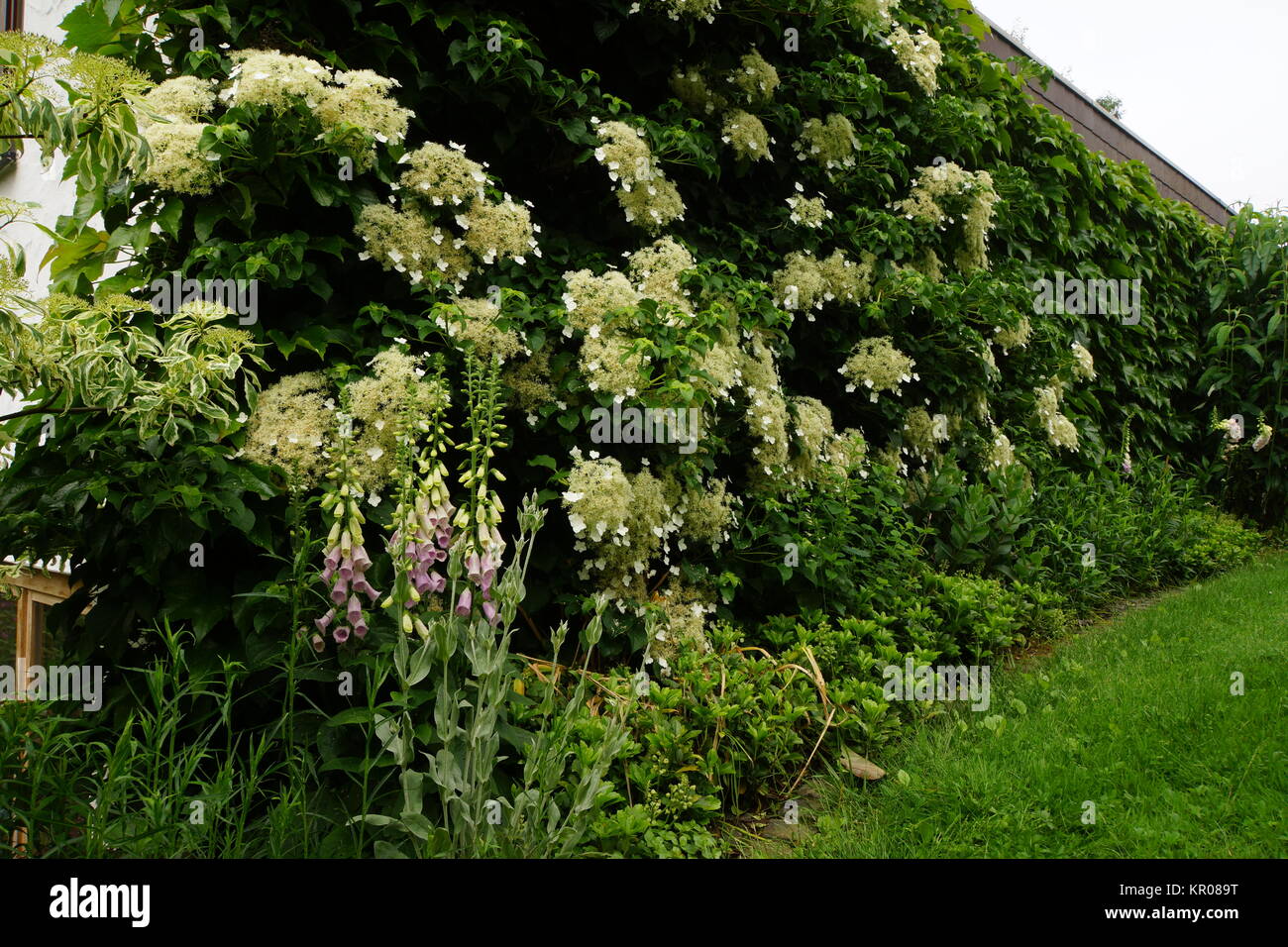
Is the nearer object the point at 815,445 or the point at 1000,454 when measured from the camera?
the point at 815,445

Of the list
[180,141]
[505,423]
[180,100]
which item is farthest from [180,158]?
[505,423]

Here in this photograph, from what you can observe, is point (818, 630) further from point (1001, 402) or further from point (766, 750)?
point (1001, 402)

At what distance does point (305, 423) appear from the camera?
2.80m

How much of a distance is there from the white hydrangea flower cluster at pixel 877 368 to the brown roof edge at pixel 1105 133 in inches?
137

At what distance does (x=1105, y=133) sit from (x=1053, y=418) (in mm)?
4122

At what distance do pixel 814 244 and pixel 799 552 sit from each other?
1.74 m

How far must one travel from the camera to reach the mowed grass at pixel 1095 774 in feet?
7.84

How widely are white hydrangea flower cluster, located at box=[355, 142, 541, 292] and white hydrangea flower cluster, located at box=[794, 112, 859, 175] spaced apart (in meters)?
1.96

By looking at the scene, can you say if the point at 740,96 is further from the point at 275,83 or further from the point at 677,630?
the point at 677,630

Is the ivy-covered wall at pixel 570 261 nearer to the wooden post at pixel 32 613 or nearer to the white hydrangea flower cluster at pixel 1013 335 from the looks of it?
the white hydrangea flower cluster at pixel 1013 335

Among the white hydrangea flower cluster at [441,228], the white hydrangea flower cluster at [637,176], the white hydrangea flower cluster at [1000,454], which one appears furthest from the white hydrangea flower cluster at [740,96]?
the white hydrangea flower cluster at [1000,454]

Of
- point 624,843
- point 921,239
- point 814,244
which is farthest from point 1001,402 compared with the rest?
point 624,843

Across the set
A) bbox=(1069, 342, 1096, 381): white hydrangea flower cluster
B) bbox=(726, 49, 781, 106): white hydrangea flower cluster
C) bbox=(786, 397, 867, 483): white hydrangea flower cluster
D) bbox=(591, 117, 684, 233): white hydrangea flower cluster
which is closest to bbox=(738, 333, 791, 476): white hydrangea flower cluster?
bbox=(786, 397, 867, 483): white hydrangea flower cluster

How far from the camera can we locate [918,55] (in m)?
5.10
